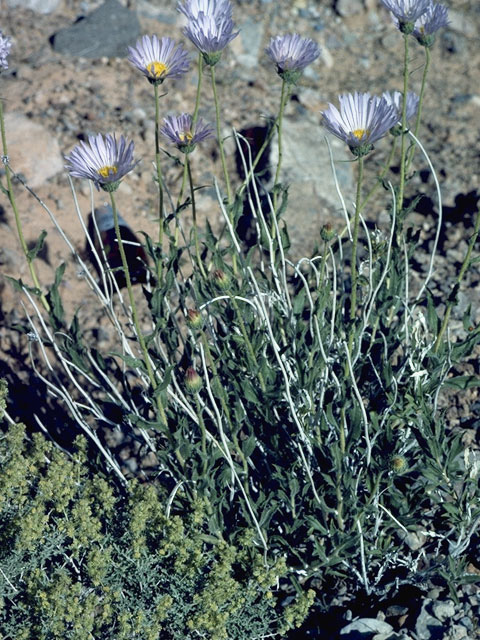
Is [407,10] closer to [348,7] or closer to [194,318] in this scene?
[194,318]

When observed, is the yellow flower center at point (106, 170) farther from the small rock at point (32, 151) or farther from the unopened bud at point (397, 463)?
the small rock at point (32, 151)

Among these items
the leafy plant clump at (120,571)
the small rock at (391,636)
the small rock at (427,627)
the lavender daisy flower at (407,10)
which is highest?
the lavender daisy flower at (407,10)

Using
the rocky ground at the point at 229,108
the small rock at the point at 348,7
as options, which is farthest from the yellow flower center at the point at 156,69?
the small rock at the point at 348,7

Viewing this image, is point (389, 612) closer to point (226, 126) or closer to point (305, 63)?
point (305, 63)

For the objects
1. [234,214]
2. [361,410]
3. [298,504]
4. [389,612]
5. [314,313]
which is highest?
[234,214]

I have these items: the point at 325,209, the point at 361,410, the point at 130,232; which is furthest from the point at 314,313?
the point at 325,209

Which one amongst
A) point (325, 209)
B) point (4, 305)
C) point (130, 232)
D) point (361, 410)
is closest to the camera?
point (361, 410)

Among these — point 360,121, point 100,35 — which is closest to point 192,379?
point 360,121
